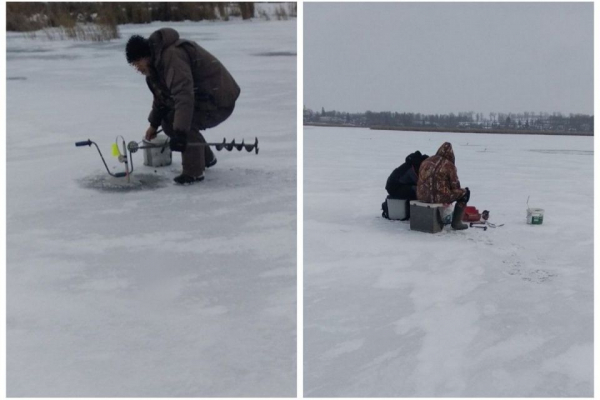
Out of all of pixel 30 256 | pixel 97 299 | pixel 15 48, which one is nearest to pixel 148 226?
pixel 30 256

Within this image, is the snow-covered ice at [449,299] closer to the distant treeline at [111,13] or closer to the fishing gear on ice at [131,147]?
the fishing gear on ice at [131,147]

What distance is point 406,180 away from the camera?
3.52m

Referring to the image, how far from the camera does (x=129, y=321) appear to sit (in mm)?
2096

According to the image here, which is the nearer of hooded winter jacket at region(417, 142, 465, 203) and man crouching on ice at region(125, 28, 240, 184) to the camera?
man crouching on ice at region(125, 28, 240, 184)

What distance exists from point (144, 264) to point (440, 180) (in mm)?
1495

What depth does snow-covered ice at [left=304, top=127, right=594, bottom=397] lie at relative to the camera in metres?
1.90

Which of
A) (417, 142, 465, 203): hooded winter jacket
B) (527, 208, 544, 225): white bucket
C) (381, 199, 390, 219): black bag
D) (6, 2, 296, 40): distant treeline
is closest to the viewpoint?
(417, 142, 465, 203): hooded winter jacket

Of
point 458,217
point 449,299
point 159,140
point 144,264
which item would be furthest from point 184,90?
point 449,299

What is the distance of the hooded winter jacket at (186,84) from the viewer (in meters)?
3.17

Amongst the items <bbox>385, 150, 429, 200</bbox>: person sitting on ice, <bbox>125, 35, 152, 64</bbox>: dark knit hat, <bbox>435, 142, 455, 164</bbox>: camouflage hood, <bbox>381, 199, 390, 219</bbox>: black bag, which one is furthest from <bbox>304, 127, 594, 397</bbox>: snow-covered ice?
<bbox>125, 35, 152, 64</bbox>: dark knit hat

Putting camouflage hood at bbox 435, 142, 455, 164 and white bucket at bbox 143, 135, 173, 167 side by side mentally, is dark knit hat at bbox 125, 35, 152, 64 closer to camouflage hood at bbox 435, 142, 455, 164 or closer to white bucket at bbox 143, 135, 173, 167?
white bucket at bbox 143, 135, 173, 167

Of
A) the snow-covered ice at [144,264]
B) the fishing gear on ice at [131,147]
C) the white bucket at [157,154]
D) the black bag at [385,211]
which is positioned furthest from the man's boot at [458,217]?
the white bucket at [157,154]

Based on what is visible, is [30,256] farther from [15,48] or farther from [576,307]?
[15,48]

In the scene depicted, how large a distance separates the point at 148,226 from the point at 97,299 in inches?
26.3
